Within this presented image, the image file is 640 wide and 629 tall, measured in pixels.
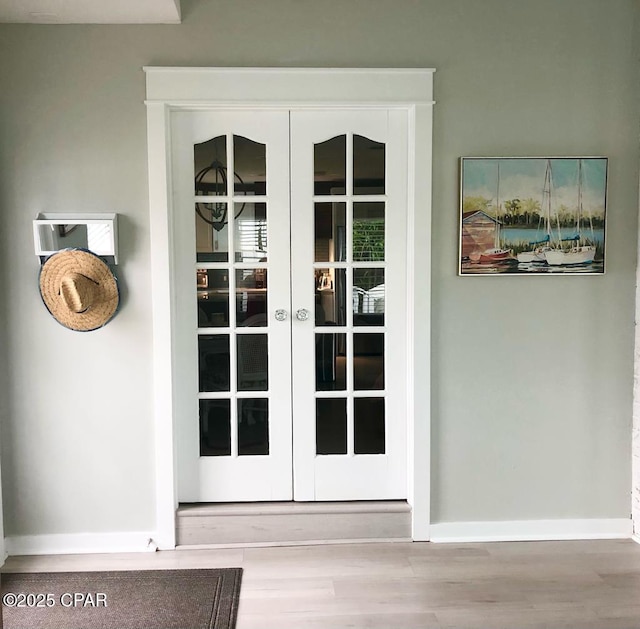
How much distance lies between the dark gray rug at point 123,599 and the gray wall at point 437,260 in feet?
1.04

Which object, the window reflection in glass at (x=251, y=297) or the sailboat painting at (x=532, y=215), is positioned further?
the window reflection in glass at (x=251, y=297)

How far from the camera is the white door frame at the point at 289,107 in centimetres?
263

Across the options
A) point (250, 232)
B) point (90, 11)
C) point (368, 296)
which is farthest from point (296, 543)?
point (90, 11)

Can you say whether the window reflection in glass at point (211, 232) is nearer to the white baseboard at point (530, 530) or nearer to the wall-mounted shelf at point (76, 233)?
the wall-mounted shelf at point (76, 233)

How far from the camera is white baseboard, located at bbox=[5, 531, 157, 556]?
2730mm

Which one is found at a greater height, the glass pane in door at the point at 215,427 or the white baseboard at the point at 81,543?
the glass pane in door at the point at 215,427

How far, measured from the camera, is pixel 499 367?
2.81 m

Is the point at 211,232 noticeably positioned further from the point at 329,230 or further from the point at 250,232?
the point at 329,230

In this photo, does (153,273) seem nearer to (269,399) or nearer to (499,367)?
(269,399)

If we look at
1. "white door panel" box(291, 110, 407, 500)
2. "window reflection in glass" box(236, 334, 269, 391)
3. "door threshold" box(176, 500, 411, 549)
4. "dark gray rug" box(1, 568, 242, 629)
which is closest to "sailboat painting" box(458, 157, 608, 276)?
"white door panel" box(291, 110, 407, 500)

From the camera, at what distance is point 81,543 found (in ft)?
9.04

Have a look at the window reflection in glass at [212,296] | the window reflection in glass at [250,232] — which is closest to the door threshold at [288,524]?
the window reflection in glass at [212,296]

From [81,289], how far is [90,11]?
1200mm

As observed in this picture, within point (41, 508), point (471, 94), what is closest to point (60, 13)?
point (471, 94)
